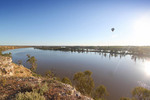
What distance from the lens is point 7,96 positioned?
4605 mm

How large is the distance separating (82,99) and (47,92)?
2608 mm

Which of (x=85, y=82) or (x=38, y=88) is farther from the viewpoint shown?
(x=85, y=82)

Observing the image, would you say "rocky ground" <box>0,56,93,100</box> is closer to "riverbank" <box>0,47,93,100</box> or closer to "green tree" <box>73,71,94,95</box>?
"riverbank" <box>0,47,93,100</box>

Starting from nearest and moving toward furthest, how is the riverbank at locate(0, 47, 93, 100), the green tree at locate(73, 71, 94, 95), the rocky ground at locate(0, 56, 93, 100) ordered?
the riverbank at locate(0, 47, 93, 100) → the rocky ground at locate(0, 56, 93, 100) → the green tree at locate(73, 71, 94, 95)

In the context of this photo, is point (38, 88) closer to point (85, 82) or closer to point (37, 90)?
point (37, 90)

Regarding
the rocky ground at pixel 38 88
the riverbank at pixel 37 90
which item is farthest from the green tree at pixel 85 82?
the riverbank at pixel 37 90

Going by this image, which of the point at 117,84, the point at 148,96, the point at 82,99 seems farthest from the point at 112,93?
the point at 82,99

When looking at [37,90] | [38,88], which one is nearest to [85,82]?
[38,88]

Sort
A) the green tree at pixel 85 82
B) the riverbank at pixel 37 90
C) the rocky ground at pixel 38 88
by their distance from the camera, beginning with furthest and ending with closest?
the green tree at pixel 85 82 → the rocky ground at pixel 38 88 → the riverbank at pixel 37 90

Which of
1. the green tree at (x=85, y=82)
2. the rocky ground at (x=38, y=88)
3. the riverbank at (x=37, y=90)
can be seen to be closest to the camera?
the riverbank at (x=37, y=90)

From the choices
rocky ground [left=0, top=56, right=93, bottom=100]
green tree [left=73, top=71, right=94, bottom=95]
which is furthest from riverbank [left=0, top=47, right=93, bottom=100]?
green tree [left=73, top=71, right=94, bottom=95]

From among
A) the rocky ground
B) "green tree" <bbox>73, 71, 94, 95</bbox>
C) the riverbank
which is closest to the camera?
the riverbank

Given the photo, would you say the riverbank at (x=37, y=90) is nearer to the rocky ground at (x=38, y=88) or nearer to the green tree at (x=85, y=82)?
the rocky ground at (x=38, y=88)

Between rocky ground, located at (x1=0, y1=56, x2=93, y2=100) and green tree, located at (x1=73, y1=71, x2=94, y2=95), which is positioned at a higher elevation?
rocky ground, located at (x1=0, y1=56, x2=93, y2=100)
